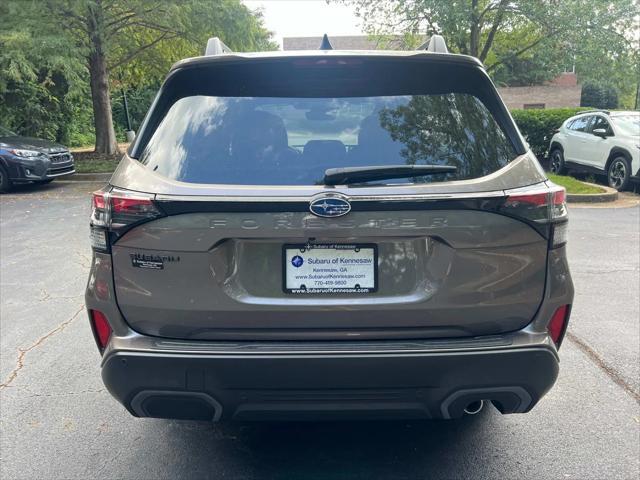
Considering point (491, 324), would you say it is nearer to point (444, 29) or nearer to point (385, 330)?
point (385, 330)

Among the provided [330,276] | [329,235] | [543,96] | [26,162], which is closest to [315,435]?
[330,276]

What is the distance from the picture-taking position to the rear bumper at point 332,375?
2.18 meters

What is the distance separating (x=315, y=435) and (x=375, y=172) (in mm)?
1572

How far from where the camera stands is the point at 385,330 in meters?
2.21

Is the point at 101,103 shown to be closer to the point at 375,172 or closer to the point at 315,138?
the point at 315,138

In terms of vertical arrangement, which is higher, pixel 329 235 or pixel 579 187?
pixel 329 235

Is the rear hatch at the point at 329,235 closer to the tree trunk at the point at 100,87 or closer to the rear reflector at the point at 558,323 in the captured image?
the rear reflector at the point at 558,323

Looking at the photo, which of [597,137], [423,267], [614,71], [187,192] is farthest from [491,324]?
[614,71]

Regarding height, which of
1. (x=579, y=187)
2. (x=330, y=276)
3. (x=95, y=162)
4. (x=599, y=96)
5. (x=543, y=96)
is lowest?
(x=599, y=96)

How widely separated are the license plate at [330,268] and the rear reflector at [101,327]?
2.56 feet

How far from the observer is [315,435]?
119 inches

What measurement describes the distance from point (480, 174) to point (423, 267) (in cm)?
45

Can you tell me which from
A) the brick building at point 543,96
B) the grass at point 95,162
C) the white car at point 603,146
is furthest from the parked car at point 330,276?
the brick building at point 543,96

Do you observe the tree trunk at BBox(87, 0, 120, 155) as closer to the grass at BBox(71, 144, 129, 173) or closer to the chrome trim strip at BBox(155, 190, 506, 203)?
the grass at BBox(71, 144, 129, 173)
